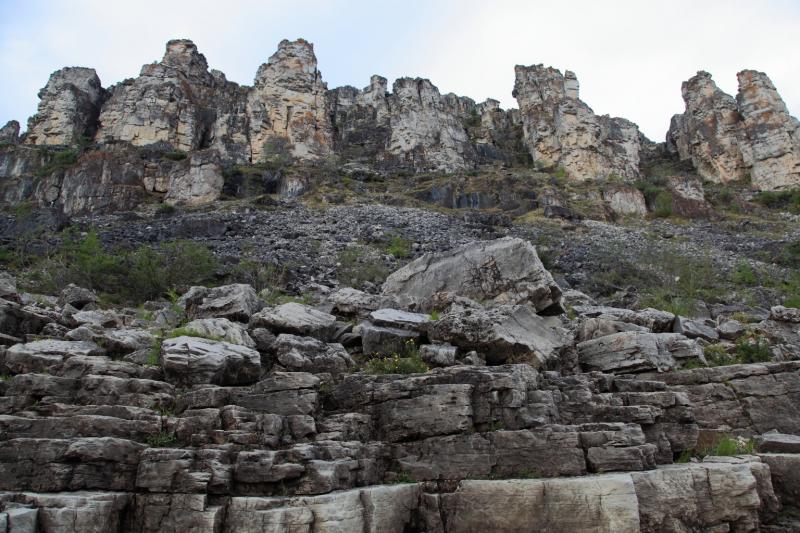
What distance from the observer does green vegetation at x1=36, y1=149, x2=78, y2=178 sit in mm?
36875

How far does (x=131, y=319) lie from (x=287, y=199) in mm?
24940

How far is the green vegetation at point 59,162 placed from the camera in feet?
121

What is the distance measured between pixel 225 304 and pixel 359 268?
391 inches

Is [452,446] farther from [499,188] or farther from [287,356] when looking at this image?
[499,188]

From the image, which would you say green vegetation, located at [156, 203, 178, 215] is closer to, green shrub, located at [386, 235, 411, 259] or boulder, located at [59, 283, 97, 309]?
green shrub, located at [386, 235, 411, 259]

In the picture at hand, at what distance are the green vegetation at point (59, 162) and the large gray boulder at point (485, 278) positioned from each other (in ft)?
112

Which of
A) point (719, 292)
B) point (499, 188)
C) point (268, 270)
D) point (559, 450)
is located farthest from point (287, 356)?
point (499, 188)

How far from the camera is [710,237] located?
28.7 meters

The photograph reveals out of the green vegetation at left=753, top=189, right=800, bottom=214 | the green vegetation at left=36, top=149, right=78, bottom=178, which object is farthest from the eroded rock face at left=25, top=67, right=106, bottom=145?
the green vegetation at left=753, top=189, right=800, bottom=214

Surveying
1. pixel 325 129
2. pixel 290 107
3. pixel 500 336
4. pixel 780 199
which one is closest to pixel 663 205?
pixel 780 199

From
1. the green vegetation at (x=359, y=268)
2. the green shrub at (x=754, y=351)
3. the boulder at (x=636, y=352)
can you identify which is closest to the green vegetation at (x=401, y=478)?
the boulder at (x=636, y=352)

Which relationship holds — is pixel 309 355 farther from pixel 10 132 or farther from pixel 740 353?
pixel 10 132

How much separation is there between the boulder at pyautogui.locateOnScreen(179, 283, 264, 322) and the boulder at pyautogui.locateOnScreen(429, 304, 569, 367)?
3.13 meters

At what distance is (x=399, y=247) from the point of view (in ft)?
74.1
